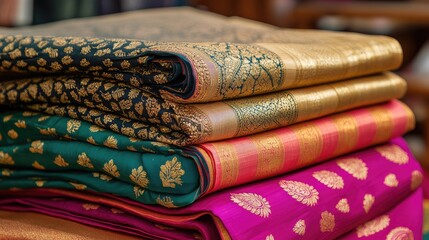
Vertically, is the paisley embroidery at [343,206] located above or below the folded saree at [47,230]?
above

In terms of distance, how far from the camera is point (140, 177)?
548 mm

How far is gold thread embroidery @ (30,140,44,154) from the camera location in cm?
62

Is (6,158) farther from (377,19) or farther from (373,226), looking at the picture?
(377,19)

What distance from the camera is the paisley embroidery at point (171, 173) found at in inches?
20.8

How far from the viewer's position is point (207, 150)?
53cm

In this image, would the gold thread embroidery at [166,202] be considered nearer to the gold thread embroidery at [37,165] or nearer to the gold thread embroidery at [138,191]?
the gold thread embroidery at [138,191]

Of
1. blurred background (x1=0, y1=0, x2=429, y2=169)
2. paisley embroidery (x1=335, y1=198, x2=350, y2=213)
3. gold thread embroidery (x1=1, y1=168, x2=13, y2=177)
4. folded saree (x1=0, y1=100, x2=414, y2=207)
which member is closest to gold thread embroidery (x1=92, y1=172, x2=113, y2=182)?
folded saree (x1=0, y1=100, x2=414, y2=207)

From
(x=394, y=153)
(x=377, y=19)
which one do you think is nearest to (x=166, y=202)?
(x=394, y=153)

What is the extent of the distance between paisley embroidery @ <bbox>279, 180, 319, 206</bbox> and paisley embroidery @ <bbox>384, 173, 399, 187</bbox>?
136mm

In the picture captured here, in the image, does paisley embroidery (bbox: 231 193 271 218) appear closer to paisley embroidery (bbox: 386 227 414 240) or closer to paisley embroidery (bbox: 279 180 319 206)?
paisley embroidery (bbox: 279 180 319 206)

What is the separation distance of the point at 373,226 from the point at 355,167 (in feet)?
0.21

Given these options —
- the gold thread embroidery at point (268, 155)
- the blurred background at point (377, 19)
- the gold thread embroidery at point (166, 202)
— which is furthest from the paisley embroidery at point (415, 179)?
the blurred background at point (377, 19)

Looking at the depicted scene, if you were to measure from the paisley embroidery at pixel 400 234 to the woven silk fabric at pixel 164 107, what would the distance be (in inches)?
5.4

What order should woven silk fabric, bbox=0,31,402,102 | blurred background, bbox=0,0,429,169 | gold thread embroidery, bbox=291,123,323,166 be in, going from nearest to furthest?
woven silk fabric, bbox=0,31,402,102 → gold thread embroidery, bbox=291,123,323,166 → blurred background, bbox=0,0,429,169
